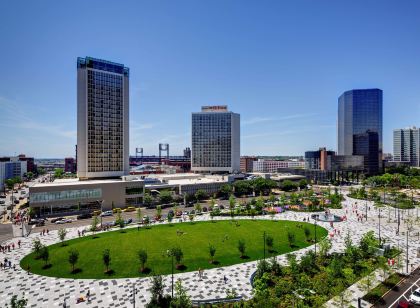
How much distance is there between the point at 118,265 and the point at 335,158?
173820 millimetres

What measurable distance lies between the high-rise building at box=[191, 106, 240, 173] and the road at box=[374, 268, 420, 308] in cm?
12851

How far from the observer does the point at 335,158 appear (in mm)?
182875

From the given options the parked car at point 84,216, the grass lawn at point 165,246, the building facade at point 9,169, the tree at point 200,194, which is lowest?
the parked car at point 84,216

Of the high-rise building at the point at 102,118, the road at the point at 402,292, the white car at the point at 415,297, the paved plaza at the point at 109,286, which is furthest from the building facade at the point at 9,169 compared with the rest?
the white car at the point at 415,297

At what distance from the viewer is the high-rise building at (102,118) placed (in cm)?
10431

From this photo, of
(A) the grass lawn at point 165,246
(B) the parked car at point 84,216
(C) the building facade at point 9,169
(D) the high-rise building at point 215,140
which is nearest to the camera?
(A) the grass lawn at point 165,246

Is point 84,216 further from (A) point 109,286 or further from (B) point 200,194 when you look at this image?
(A) point 109,286

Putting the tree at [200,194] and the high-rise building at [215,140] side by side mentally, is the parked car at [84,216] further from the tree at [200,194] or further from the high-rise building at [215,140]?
the high-rise building at [215,140]

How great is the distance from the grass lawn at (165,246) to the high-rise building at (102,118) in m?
52.3

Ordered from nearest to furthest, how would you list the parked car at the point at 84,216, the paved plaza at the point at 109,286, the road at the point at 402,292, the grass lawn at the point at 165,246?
the road at the point at 402,292 < the paved plaza at the point at 109,286 < the grass lawn at the point at 165,246 < the parked car at the point at 84,216

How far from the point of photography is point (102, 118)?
109 meters

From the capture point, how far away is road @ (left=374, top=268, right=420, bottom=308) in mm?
32562

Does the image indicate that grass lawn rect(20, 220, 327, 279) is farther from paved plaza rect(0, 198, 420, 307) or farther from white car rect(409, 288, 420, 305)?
white car rect(409, 288, 420, 305)

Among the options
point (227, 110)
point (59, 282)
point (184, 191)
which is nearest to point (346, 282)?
point (59, 282)
